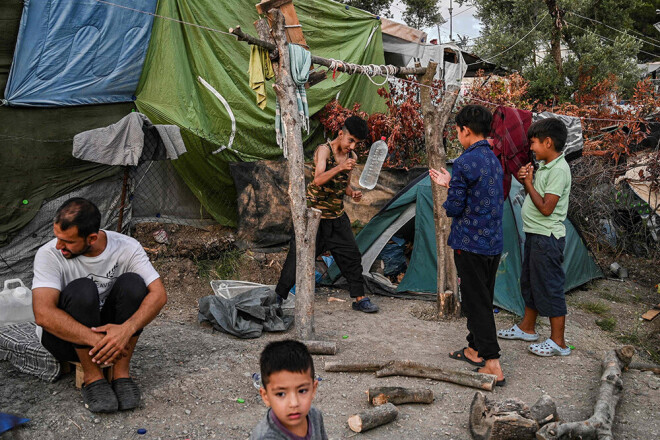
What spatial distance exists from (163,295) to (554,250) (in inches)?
109

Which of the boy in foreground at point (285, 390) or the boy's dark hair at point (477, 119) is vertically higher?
the boy's dark hair at point (477, 119)

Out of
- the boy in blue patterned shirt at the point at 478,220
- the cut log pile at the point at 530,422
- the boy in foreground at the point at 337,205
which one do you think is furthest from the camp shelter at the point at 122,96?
the cut log pile at the point at 530,422

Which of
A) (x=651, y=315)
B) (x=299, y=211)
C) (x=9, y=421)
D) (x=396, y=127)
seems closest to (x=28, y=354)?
(x=9, y=421)

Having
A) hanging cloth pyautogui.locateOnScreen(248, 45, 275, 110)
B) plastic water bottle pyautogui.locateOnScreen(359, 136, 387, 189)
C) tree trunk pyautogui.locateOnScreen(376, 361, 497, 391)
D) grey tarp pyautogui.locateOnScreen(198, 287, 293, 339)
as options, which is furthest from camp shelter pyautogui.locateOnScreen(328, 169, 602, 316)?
hanging cloth pyautogui.locateOnScreen(248, 45, 275, 110)

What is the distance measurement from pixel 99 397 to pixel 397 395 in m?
1.65

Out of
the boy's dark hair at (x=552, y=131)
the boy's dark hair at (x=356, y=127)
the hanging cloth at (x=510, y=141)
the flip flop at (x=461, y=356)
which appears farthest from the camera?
the boy's dark hair at (x=356, y=127)

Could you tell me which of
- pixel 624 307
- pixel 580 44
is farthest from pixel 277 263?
pixel 580 44

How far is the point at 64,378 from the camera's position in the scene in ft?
11.0

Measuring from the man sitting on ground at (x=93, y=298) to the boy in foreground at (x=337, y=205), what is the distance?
1899 mm

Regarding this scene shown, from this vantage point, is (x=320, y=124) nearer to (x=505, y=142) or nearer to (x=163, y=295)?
(x=505, y=142)

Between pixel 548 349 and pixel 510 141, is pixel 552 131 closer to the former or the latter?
pixel 510 141

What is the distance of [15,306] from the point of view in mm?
4195

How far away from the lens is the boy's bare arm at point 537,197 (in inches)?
162

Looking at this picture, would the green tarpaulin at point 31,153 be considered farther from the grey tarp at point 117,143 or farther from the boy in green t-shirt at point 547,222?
the boy in green t-shirt at point 547,222
